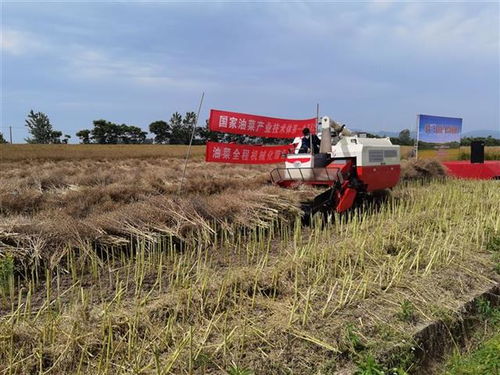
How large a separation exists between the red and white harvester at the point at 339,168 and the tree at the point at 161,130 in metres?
41.8

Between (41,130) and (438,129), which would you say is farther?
(41,130)

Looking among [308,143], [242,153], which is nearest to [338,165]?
[308,143]

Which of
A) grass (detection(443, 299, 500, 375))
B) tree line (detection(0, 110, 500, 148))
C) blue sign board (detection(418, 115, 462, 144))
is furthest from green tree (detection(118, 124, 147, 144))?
grass (detection(443, 299, 500, 375))

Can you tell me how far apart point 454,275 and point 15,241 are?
4.14 m

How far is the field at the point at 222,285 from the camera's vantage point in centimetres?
240

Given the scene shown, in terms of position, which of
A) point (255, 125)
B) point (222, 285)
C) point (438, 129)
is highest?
point (438, 129)

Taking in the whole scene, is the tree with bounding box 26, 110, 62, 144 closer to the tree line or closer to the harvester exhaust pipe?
the tree line

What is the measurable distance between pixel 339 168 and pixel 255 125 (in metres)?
3.33

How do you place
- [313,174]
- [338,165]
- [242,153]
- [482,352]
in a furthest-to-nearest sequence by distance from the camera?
[242,153] < [313,174] < [338,165] < [482,352]

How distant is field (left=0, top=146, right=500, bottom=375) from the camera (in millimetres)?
2396

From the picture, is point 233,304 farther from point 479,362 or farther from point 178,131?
point 178,131

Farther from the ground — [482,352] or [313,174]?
[313,174]

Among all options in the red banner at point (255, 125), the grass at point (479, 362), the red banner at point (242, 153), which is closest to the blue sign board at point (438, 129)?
the red banner at point (255, 125)

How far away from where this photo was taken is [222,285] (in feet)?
10.1
